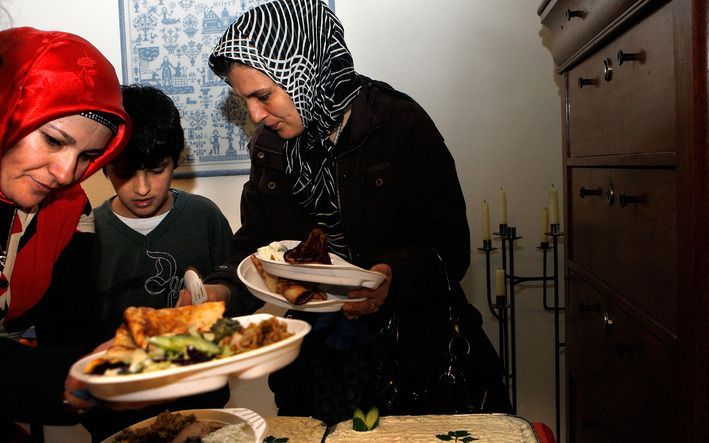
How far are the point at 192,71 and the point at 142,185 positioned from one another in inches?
39.1

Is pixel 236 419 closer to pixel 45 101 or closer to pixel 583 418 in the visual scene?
pixel 45 101

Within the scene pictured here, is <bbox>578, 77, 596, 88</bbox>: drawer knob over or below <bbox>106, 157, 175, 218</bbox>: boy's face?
over

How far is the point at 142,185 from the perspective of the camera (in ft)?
6.87

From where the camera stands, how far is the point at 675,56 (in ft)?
3.86

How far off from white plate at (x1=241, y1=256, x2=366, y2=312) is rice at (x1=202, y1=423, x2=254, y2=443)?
0.34m

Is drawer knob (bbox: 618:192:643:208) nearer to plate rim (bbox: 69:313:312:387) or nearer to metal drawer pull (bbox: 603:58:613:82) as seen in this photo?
metal drawer pull (bbox: 603:58:613:82)

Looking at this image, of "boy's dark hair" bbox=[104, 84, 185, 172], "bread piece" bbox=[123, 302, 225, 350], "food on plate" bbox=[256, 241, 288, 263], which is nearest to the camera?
"bread piece" bbox=[123, 302, 225, 350]

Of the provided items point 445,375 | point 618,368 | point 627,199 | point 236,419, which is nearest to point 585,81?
point 627,199

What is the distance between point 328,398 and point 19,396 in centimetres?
83

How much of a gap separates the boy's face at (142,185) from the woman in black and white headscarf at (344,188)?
33 cm

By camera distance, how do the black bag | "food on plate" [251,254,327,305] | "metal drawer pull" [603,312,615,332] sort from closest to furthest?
"food on plate" [251,254,327,305] < "metal drawer pull" [603,312,615,332] < the black bag

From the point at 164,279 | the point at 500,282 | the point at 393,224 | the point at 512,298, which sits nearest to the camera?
the point at 393,224

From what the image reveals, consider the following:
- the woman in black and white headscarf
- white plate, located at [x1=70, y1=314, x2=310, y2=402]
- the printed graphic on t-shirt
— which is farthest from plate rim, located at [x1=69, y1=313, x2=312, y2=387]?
the printed graphic on t-shirt

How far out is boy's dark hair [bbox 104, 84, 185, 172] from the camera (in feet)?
6.72
